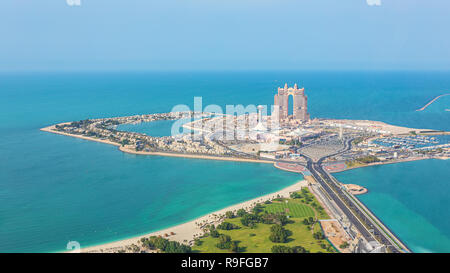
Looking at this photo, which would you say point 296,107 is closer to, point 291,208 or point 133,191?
point 291,208

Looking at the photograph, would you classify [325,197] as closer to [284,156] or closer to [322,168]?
[322,168]

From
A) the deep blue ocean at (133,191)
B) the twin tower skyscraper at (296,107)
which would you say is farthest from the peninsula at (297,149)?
the deep blue ocean at (133,191)

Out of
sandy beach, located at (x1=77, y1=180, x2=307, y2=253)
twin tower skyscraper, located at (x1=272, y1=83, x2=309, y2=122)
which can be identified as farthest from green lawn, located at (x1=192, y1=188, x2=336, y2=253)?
twin tower skyscraper, located at (x1=272, y1=83, x2=309, y2=122)

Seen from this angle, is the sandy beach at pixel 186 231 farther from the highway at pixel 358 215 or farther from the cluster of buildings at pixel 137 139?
the cluster of buildings at pixel 137 139

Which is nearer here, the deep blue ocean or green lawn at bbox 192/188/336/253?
green lawn at bbox 192/188/336/253

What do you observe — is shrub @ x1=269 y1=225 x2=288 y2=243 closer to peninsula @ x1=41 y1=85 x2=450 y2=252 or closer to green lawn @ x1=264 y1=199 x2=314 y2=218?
peninsula @ x1=41 y1=85 x2=450 y2=252

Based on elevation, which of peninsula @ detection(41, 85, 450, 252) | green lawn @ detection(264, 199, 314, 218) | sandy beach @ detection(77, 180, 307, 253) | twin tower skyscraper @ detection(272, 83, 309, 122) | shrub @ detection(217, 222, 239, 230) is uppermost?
twin tower skyscraper @ detection(272, 83, 309, 122)

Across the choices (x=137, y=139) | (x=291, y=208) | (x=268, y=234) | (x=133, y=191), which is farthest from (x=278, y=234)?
(x=137, y=139)
